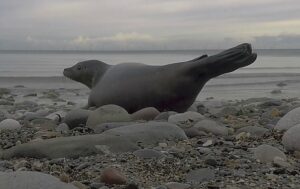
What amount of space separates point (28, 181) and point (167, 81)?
13.3 feet

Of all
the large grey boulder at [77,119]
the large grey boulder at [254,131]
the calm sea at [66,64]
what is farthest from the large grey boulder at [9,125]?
the calm sea at [66,64]

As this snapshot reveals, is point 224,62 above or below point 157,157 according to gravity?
above

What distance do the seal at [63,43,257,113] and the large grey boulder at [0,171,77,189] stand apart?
12.8ft

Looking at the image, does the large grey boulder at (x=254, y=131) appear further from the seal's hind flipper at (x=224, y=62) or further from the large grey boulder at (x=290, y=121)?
the seal's hind flipper at (x=224, y=62)

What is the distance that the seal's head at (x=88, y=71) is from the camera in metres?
7.63

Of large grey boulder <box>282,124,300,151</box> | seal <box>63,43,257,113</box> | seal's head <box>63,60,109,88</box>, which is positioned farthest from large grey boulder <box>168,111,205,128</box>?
seal's head <box>63,60,109,88</box>

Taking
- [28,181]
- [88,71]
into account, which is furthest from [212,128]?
[88,71]

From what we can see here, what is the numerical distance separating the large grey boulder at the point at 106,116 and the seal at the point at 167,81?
1008 mm

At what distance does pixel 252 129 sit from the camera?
4.94 m

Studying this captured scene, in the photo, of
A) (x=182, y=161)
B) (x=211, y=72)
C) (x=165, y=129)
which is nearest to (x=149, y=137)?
(x=165, y=129)

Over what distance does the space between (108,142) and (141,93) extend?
2764 millimetres

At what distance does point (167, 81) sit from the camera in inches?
256

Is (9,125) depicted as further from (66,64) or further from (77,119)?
(66,64)

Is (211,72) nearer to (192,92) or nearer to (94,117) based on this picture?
(192,92)
